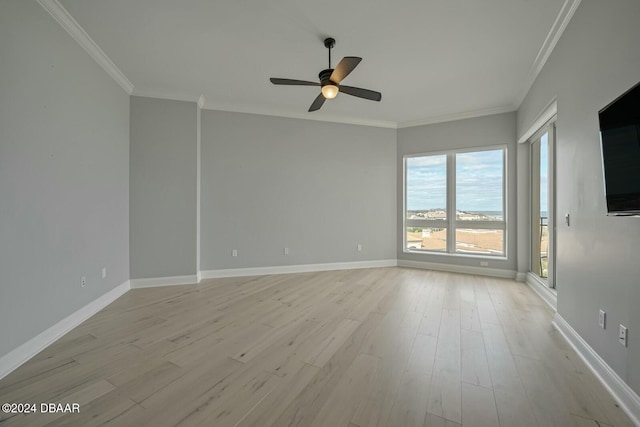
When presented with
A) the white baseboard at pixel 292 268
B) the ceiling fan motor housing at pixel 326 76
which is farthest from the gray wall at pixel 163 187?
the ceiling fan motor housing at pixel 326 76

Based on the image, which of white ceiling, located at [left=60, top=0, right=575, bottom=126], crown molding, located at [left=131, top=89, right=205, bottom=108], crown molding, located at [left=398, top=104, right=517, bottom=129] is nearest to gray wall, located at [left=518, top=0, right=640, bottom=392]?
white ceiling, located at [left=60, top=0, right=575, bottom=126]

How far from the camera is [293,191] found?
16.6 ft

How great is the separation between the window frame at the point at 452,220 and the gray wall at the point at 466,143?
6 cm

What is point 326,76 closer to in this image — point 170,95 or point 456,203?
point 170,95

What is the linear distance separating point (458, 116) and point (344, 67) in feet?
11.4

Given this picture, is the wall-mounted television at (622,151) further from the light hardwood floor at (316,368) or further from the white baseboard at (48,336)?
the white baseboard at (48,336)

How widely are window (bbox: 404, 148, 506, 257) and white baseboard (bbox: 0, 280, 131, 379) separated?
503 cm

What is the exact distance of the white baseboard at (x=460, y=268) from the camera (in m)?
4.69

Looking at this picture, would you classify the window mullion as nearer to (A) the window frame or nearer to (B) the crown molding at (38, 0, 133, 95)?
(A) the window frame

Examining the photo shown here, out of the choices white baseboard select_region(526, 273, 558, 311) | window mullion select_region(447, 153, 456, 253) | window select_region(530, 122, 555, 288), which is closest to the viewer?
white baseboard select_region(526, 273, 558, 311)

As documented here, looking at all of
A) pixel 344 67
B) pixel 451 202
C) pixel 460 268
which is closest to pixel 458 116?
pixel 451 202

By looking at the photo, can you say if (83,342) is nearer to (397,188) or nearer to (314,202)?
(314,202)

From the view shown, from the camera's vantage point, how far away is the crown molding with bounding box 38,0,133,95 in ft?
7.75

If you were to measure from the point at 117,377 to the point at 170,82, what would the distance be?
12.1 feet
